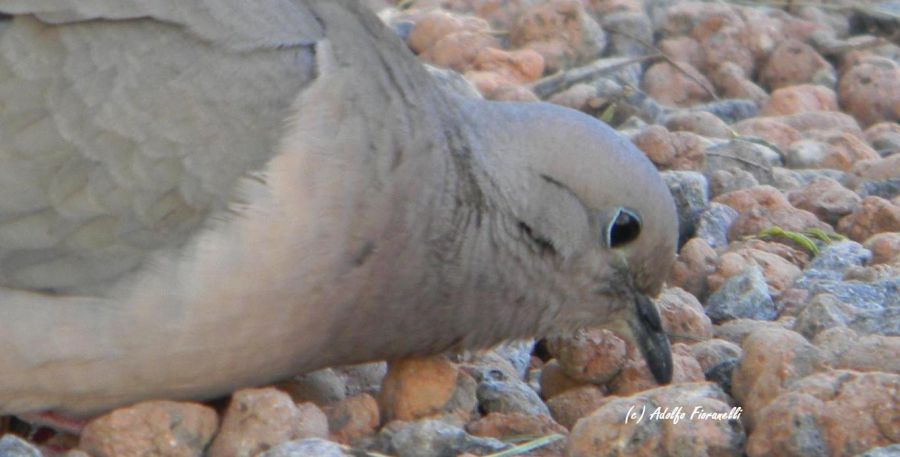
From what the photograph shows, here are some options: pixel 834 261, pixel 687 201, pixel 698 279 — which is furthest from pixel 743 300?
pixel 687 201

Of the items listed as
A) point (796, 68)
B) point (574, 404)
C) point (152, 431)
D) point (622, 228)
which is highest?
point (622, 228)

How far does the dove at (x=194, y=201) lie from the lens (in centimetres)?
438

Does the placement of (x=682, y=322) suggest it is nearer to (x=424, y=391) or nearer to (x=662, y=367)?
(x=662, y=367)

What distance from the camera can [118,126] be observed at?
441 cm

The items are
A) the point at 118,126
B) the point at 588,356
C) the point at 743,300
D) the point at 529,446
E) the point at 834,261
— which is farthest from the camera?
the point at 834,261

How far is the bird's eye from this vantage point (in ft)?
16.1

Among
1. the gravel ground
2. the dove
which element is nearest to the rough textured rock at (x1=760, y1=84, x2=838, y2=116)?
the gravel ground

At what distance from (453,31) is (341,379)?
290cm

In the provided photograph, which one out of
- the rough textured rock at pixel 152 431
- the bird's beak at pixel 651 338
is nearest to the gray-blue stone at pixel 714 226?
the bird's beak at pixel 651 338

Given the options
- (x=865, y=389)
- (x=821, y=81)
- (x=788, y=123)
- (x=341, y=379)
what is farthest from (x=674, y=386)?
(x=821, y=81)

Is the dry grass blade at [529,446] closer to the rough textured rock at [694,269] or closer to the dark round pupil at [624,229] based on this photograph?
the dark round pupil at [624,229]

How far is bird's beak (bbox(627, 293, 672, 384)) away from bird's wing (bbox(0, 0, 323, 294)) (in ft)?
4.18

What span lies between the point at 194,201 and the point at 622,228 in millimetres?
1283

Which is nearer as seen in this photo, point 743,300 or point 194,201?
point 194,201
